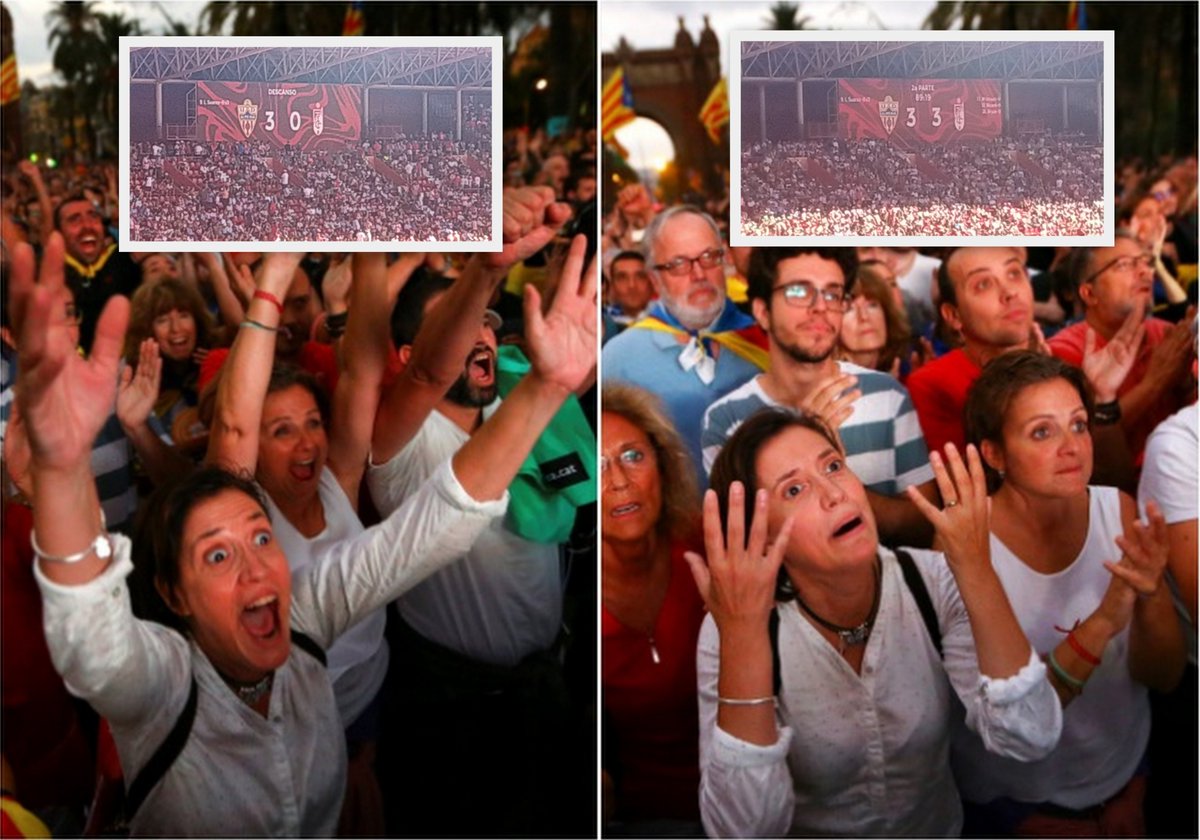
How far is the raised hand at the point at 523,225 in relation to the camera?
4090 millimetres

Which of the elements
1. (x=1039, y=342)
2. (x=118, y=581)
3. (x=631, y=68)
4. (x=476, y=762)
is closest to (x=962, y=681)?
(x=1039, y=342)

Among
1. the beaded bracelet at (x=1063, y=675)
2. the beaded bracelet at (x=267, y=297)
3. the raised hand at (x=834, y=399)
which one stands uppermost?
the beaded bracelet at (x=267, y=297)

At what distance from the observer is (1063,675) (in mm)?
4219

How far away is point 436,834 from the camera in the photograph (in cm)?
420

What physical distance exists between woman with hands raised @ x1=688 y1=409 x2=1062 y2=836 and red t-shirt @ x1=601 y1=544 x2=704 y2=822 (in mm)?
42

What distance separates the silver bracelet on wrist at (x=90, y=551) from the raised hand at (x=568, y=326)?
1.04 metres

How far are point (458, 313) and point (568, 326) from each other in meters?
0.26

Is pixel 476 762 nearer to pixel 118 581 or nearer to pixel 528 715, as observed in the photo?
pixel 528 715

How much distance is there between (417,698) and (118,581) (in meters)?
0.74

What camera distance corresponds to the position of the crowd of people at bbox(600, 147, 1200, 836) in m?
4.16

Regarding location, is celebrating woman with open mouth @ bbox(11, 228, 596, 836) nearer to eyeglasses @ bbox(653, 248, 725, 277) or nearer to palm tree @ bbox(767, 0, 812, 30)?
eyeglasses @ bbox(653, 248, 725, 277)

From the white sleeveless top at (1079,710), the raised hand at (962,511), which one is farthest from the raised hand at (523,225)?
the white sleeveless top at (1079,710)

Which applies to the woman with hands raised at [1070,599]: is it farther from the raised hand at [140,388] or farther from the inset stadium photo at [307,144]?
the raised hand at [140,388]

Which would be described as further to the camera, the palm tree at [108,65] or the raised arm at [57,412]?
the palm tree at [108,65]
